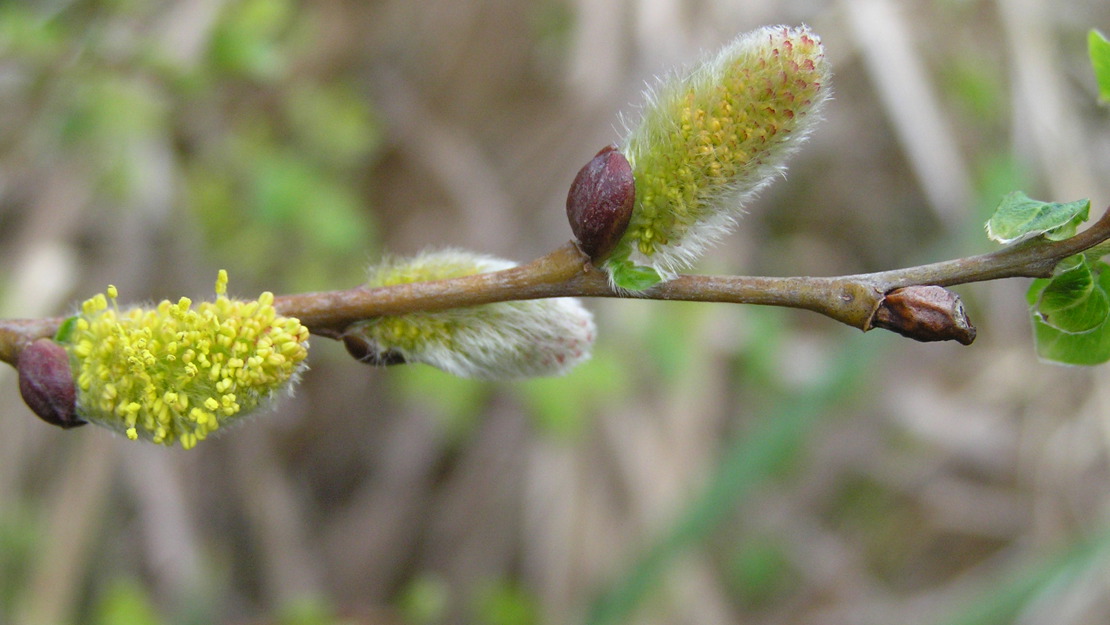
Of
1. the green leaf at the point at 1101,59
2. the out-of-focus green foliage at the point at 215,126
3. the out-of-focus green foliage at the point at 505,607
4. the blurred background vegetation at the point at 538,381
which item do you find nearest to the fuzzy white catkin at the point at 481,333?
the green leaf at the point at 1101,59

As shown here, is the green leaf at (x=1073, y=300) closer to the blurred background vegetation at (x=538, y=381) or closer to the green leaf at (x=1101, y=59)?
the green leaf at (x=1101, y=59)

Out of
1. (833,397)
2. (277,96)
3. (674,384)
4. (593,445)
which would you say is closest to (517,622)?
(593,445)

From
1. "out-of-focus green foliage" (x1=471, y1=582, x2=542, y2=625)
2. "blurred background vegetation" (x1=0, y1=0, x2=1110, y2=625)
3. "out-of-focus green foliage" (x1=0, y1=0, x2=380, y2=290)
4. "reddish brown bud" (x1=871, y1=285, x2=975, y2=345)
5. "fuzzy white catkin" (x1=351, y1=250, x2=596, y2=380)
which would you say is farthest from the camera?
"out-of-focus green foliage" (x1=471, y1=582, x2=542, y2=625)

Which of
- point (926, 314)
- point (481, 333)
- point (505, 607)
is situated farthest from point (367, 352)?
point (505, 607)

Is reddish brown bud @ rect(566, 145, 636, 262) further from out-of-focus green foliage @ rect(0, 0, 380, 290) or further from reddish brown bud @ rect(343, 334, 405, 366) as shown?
out-of-focus green foliage @ rect(0, 0, 380, 290)

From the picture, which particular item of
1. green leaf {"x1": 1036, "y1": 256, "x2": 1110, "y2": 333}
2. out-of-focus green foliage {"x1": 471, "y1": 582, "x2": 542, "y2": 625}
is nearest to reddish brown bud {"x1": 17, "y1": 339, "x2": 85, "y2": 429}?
green leaf {"x1": 1036, "y1": 256, "x2": 1110, "y2": 333}

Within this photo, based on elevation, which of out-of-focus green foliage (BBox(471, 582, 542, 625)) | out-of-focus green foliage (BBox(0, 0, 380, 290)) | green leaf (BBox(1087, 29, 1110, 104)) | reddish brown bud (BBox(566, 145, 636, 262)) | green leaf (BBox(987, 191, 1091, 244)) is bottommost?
out-of-focus green foliage (BBox(471, 582, 542, 625))
